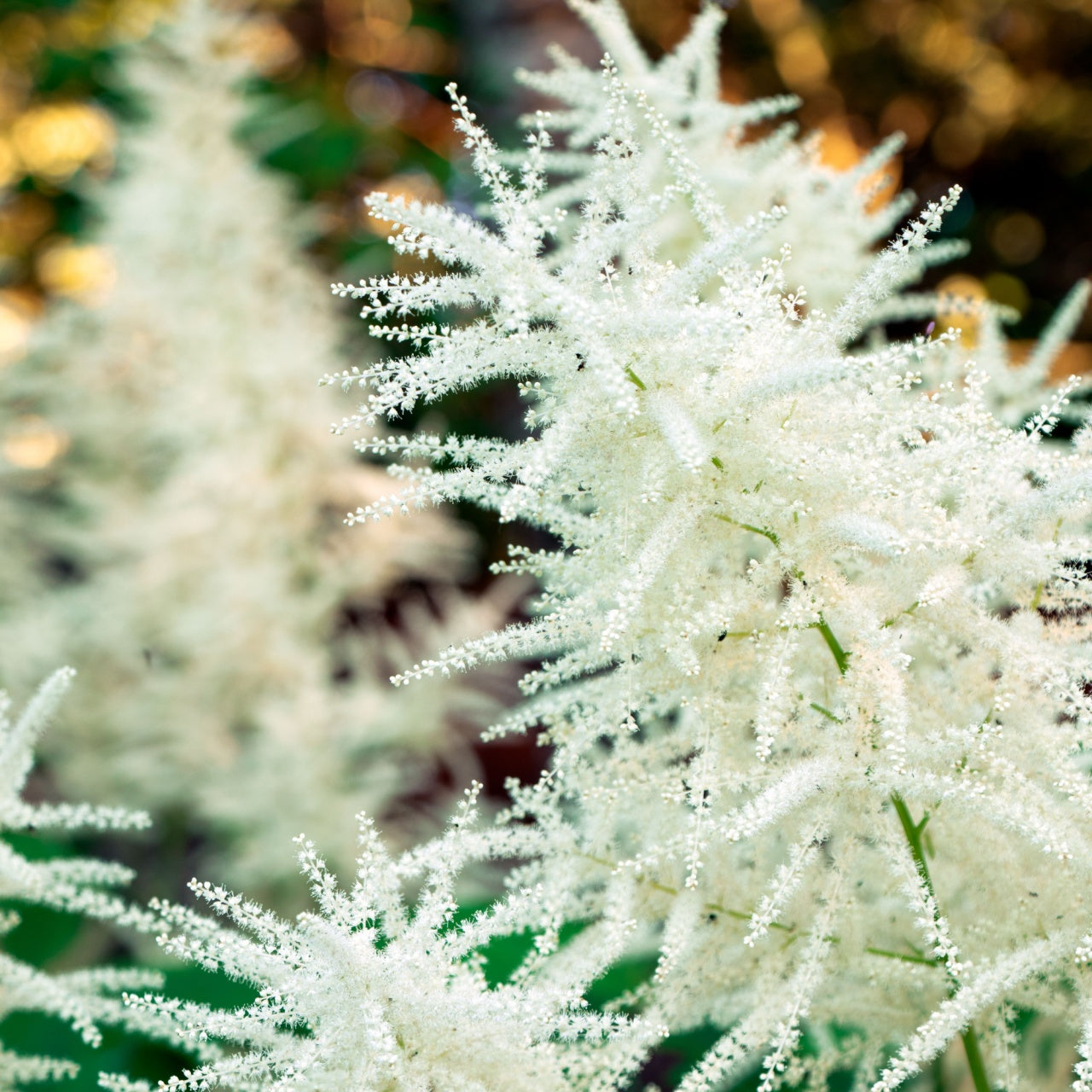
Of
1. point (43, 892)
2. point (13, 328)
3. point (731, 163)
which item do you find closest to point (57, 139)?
point (13, 328)

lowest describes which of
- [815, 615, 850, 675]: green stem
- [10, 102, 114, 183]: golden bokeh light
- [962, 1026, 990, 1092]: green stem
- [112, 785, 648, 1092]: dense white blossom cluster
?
[962, 1026, 990, 1092]: green stem

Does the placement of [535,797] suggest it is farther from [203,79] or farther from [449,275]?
[203,79]

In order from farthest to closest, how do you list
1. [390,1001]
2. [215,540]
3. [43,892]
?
[215,540], [43,892], [390,1001]

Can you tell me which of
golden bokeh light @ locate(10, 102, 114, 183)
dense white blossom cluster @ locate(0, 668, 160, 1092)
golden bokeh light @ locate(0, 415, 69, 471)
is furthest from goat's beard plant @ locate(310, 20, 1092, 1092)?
golden bokeh light @ locate(10, 102, 114, 183)

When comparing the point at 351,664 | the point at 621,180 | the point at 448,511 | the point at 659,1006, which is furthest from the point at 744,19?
the point at 659,1006

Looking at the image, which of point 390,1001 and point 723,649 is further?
point 723,649

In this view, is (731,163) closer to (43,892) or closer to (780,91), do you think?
(43,892)

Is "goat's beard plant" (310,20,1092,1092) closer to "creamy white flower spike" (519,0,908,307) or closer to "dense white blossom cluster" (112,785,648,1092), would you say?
"dense white blossom cluster" (112,785,648,1092)
